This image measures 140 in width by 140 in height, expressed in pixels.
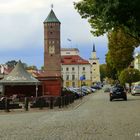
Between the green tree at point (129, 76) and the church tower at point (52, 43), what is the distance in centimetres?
3226

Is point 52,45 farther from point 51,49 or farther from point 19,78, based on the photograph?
point 19,78

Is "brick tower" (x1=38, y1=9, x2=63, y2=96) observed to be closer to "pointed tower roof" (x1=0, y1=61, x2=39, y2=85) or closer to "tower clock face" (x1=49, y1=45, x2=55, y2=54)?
"tower clock face" (x1=49, y1=45, x2=55, y2=54)

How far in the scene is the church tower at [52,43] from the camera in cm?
14100

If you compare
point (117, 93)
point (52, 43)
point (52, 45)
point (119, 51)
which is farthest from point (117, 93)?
point (52, 43)

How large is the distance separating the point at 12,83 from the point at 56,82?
8.24 m

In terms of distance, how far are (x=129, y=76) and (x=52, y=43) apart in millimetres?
40638

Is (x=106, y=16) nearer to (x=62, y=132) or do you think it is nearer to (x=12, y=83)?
(x=62, y=132)

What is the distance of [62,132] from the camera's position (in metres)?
20.4

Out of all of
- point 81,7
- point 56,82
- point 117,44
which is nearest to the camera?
point 81,7

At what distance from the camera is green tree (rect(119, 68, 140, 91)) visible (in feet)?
342

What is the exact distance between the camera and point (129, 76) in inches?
4240

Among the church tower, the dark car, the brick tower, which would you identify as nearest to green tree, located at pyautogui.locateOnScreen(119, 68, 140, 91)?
the brick tower

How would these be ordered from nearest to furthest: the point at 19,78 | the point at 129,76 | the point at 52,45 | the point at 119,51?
the point at 19,78 < the point at 119,51 < the point at 129,76 < the point at 52,45

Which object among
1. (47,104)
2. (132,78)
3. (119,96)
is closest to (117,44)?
(119,96)
